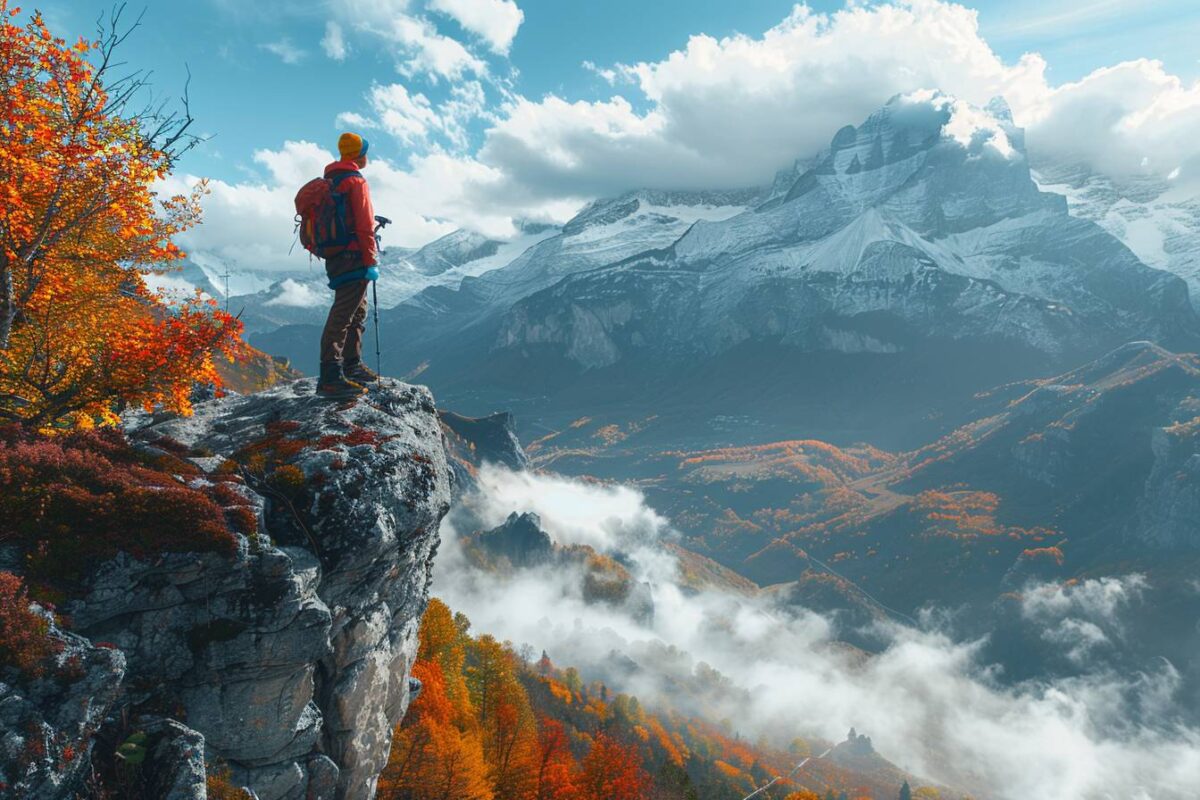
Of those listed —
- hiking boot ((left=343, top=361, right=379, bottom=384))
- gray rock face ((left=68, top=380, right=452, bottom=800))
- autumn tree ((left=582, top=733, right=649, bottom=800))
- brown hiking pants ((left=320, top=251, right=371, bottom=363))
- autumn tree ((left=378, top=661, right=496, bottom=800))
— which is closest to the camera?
gray rock face ((left=68, top=380, right=452, bottom=800))

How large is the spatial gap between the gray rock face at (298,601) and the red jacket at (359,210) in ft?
17.4

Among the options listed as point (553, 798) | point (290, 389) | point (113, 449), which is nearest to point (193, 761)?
point (113, 449)

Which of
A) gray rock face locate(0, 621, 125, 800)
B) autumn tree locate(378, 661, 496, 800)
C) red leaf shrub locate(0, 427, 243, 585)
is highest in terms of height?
red leaf shrub locate(0, 427, 243, 585)

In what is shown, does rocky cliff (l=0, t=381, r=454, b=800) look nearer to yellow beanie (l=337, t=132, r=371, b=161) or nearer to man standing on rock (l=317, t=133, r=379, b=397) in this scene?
man standing on rock (l=317, t=133, r=379, b=397)

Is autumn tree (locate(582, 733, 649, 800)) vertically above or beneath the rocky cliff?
beneath

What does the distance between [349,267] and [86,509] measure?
994 cm

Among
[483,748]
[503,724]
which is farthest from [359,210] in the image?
[503,724]

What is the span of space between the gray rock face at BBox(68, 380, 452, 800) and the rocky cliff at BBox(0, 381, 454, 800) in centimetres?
4

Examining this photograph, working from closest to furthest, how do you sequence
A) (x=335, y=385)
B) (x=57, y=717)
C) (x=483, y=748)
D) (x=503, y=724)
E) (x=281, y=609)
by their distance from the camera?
(x=57, y=717)
(x=281, y=609)
(x=335, y=385)
(x=483, y=748)
(x=503, y=724)

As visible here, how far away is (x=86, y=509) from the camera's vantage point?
548 inches

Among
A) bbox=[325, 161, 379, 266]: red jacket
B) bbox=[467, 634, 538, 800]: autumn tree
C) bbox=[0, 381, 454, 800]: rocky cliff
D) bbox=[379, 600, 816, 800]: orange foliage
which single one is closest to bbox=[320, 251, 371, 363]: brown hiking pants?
bbox=[325, 161, 379, 266]: red jacket

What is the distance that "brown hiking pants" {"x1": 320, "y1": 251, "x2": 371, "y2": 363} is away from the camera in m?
20.6

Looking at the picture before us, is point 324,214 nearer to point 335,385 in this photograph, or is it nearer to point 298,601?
point 335,385

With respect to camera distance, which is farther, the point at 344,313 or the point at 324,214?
the point at 344,313
